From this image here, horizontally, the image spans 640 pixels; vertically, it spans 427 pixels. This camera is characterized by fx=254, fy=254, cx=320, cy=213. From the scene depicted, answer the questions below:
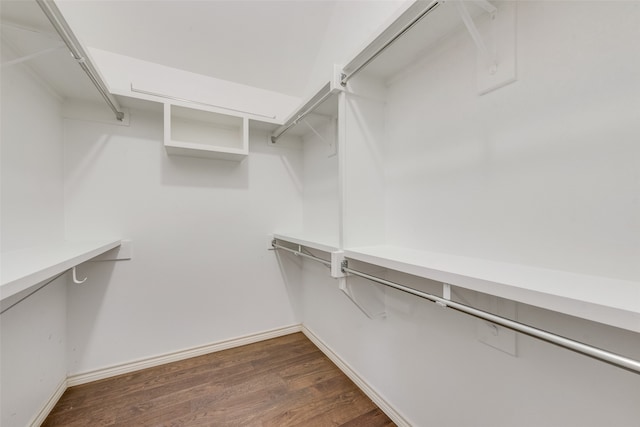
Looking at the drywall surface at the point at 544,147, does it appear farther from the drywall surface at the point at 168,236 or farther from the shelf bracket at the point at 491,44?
the drywall surface at the point at 168,236

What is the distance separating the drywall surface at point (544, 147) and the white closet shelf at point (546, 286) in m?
0.08

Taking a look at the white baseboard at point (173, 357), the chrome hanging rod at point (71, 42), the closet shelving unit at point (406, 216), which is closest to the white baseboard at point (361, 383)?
the white baseboard at point (173, 357)

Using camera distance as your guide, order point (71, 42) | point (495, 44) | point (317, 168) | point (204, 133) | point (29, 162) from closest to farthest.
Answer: point (495, 44) → point (71, 42) → point (29, 162) → point (204, 133) → point (317, 168)

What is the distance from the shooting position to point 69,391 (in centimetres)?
163

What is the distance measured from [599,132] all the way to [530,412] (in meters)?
0.91

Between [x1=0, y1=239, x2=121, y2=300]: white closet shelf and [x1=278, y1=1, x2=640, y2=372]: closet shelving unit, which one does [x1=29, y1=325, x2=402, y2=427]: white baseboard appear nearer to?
[x1=278, y1=1, x2=640, y2=372]: closet shelving unit

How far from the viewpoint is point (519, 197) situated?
A: 34.5 inches

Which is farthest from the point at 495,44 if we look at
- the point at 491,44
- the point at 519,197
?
the point at 519,197

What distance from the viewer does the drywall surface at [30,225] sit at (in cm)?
115

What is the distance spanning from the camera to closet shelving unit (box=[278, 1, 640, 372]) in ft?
1.86

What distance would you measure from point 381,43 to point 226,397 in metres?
2.11

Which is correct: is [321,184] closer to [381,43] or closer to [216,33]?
[381,43]

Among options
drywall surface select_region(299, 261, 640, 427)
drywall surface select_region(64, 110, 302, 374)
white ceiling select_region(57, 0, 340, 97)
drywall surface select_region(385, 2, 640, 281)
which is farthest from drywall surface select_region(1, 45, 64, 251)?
drywall surface select_region(385, 2, 640, 281)

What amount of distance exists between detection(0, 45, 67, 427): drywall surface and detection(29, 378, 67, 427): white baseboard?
0.03 metres
